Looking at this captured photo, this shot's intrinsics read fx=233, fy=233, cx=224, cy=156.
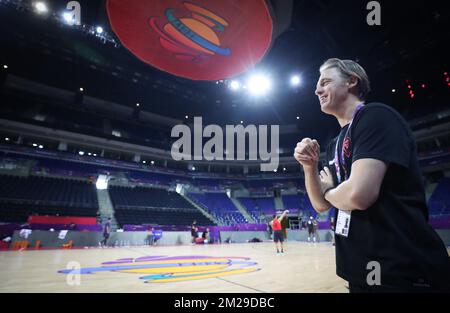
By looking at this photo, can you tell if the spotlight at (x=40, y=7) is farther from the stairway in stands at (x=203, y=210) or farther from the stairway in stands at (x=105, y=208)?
the stairway in stands at (x=203, y=210)

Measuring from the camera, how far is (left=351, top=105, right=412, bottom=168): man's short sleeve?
38.8 inches

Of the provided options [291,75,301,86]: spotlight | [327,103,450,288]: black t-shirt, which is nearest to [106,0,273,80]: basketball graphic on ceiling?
[291,75,301,86]: spotlight

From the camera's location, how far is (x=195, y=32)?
9.68 metres

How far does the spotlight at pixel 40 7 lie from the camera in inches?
566

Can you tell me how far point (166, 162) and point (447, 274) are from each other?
111ft

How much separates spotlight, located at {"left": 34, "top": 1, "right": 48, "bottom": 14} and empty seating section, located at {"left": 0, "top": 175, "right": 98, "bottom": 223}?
42.9ft

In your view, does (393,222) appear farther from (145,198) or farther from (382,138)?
(145,198)

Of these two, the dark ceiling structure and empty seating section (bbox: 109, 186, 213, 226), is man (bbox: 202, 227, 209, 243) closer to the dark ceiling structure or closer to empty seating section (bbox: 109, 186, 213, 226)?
empty seating section (bbox: 109, 186, 213, 226)

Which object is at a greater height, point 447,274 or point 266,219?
point 447,274

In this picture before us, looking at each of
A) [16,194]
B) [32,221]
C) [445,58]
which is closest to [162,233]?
[32,221]

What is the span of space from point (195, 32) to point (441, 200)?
2417 centimetres

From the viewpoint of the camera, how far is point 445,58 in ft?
55.4
